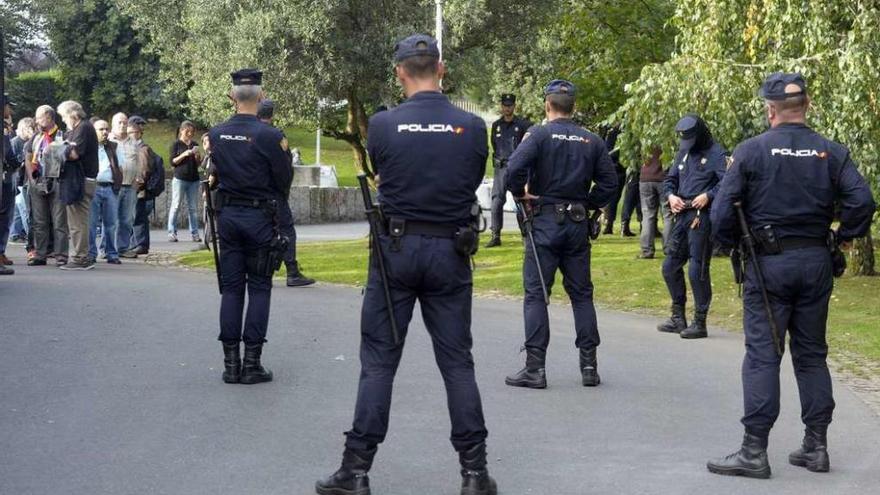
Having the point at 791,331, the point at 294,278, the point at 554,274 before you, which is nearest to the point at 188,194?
the point at 294,278

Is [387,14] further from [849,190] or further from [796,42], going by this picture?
[849,190]

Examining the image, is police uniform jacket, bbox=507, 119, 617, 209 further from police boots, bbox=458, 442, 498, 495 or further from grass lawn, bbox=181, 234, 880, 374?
police boots, bbox=458, 442, 498, 495

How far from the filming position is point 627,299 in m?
15.4

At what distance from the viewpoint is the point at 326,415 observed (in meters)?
8.45

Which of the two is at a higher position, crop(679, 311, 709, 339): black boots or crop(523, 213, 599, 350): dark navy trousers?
crop(523, 213, 599, 350): dark navy trousers

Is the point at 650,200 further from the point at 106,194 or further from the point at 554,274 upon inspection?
the point at 554,274

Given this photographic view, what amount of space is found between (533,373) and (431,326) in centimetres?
304

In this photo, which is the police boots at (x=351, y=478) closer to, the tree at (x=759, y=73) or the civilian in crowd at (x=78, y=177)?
the tree at (x=759, y=73)

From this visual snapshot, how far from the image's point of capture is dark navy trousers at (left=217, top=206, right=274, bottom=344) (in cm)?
942

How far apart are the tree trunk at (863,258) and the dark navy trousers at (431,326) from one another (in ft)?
38.7

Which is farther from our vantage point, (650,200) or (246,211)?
(650,200)

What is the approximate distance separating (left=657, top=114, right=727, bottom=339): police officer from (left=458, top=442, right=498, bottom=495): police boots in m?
5.88

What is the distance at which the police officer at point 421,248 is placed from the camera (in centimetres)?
647

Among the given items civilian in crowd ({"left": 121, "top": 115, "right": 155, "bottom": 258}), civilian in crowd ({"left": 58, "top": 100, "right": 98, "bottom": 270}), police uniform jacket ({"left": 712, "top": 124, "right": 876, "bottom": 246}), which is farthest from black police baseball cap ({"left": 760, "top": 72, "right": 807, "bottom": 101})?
civilian in crowd ({"left": 121, "top": 115, "right": 155, "bottom": 258})
